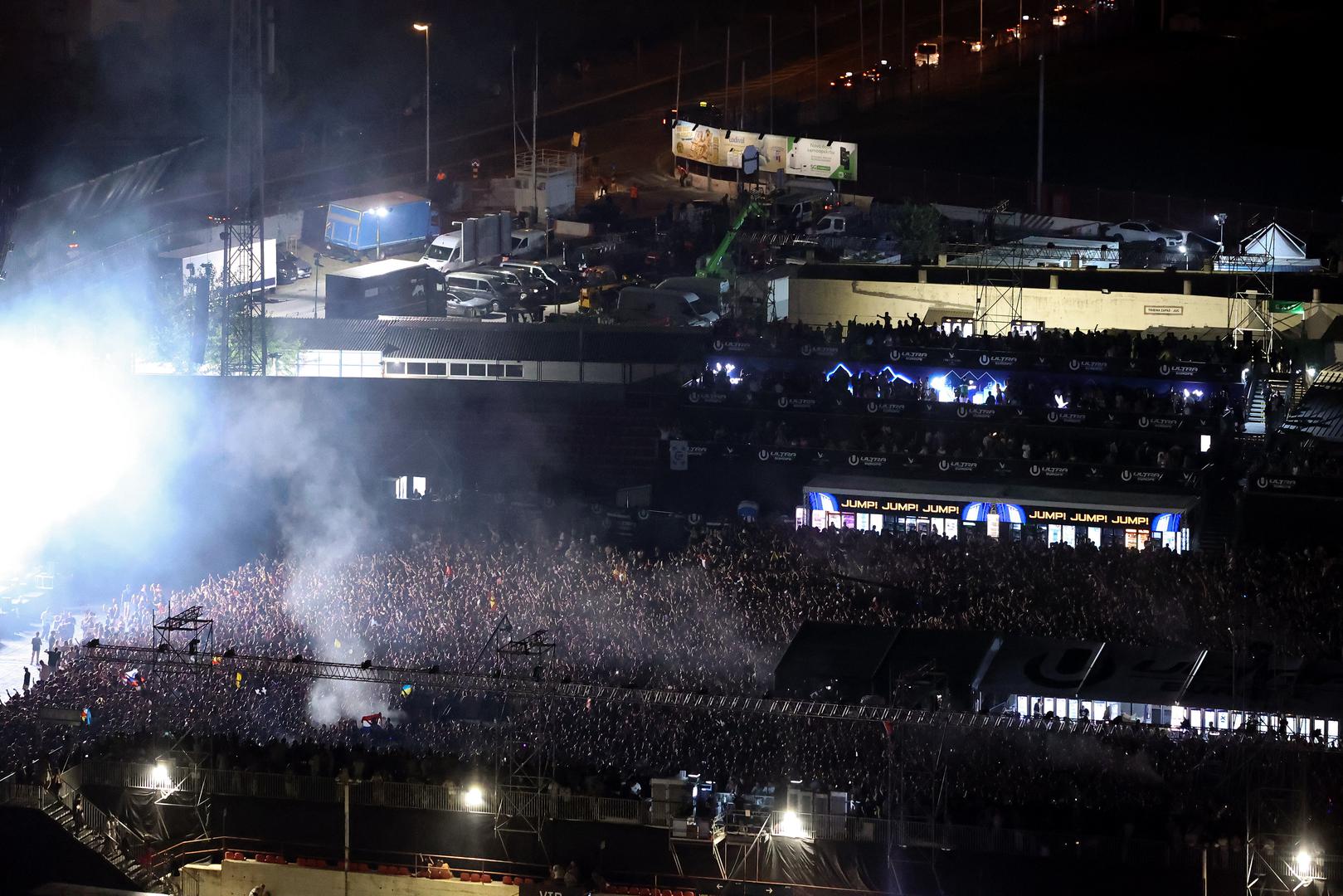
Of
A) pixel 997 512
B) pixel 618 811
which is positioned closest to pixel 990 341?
pixel 997 512

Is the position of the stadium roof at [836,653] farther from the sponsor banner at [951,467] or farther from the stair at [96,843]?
the stair at [96,843]

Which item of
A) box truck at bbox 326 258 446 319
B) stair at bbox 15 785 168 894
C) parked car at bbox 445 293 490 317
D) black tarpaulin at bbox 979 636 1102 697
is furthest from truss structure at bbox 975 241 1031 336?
stair at bbox 15 785 168 894

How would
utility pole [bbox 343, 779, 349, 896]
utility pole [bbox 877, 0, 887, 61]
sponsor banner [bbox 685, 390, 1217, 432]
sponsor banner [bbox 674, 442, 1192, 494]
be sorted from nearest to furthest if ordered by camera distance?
utility pole [bbox 343, 779, 349, 896] < sponsor banner [bbox 674, 442, 1192, 494] < sponsor banner [bbox 685, 390, 1217, 432] < utility pole [bbox 877, 0, 887, 61]

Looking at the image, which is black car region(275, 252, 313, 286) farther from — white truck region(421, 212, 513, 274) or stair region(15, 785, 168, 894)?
stair region(15, 785, 168, 894)

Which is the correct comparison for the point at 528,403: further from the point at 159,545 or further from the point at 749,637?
the point at 749,637

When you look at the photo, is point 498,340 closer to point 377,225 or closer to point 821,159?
point 377,225

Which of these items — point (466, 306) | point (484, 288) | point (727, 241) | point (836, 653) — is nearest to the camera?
point (836, 653)
